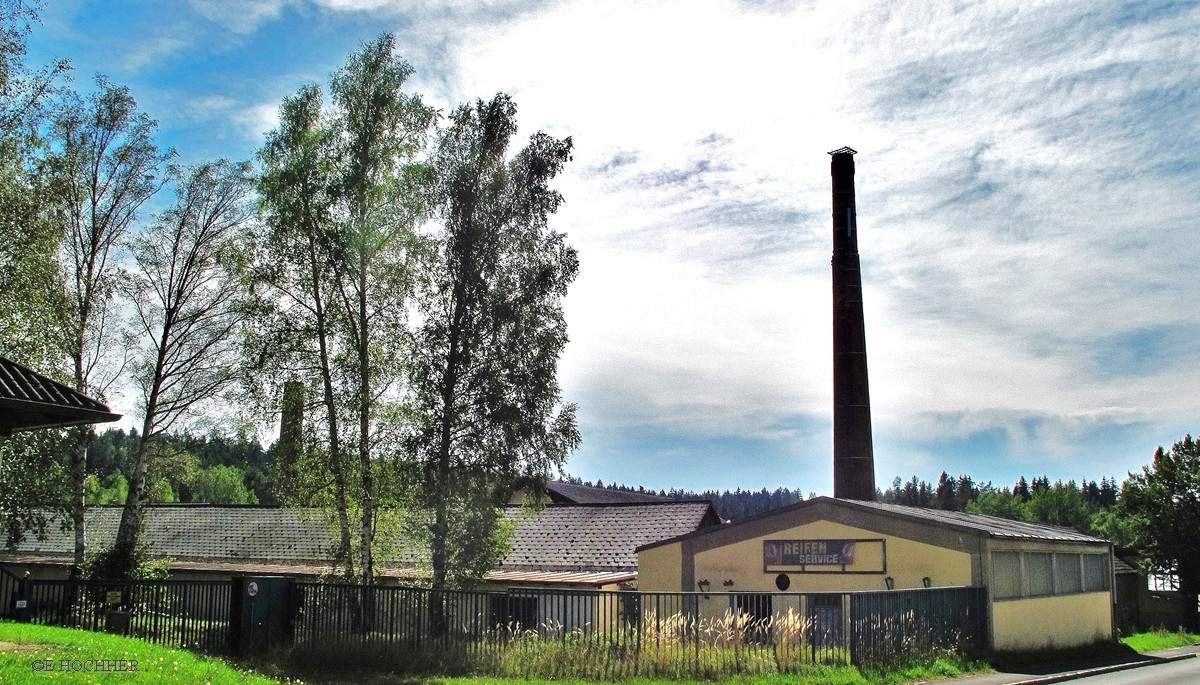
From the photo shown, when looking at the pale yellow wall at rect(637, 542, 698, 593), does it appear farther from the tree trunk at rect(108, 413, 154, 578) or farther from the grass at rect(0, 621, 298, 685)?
the grass at rect(0, 621, 298, 685)

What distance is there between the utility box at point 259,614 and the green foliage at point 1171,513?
45512mm

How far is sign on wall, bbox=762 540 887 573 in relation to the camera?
24797 mm

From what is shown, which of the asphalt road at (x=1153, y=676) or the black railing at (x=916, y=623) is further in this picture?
the asphalt road at (x=1153, y=676)

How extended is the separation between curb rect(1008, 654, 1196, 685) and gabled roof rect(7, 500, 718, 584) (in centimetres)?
1122

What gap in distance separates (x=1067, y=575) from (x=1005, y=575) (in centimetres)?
523

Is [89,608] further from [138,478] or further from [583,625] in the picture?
[583,625]

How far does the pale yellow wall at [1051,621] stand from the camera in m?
23.4

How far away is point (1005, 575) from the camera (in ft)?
79.8

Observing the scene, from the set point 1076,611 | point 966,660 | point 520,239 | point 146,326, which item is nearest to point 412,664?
point 520,239

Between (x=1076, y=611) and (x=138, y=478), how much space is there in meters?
26.7

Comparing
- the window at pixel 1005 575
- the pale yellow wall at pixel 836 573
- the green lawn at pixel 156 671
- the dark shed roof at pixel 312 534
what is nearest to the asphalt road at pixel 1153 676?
the window at pixel 1005 575

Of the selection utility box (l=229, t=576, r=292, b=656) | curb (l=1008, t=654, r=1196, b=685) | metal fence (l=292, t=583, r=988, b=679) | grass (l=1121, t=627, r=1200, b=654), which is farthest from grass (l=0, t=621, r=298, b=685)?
grass (l=1121, t=627, r=1200, b=654)

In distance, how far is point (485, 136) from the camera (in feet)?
77.5

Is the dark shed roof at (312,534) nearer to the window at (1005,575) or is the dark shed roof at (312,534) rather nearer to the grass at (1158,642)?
the window at (1005,575)
